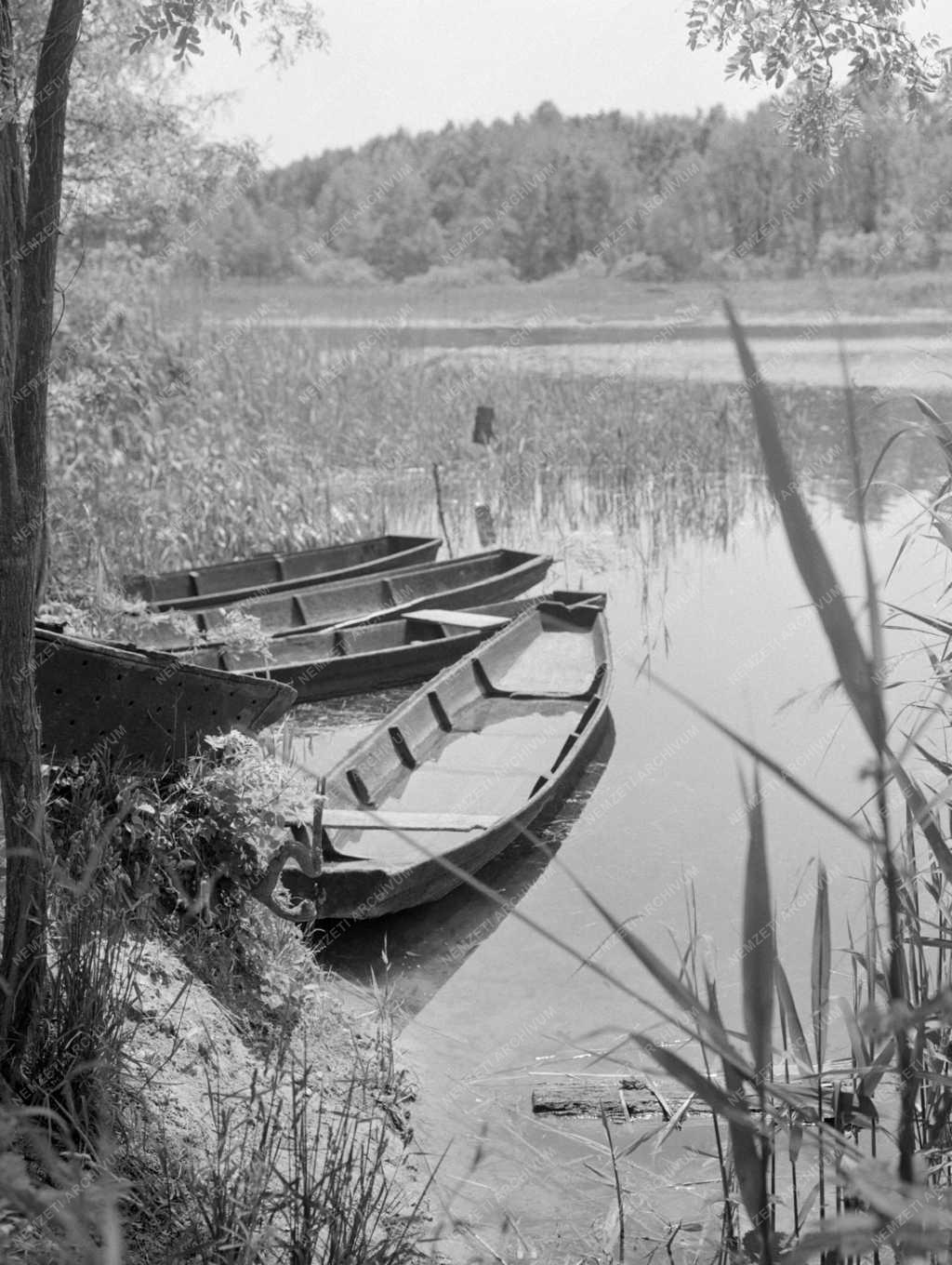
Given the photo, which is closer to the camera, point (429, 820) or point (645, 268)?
point (429, 820)

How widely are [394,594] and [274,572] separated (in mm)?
995

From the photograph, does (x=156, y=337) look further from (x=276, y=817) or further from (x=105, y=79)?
(x=276, y=817)

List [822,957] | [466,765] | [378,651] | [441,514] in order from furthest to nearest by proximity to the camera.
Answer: [441,514] → [378,651] → [466,765] → [822,957]

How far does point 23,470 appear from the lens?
3.20m

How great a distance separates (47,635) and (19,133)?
5.77 feet

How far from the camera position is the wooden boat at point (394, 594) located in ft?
31.1

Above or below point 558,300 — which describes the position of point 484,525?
below

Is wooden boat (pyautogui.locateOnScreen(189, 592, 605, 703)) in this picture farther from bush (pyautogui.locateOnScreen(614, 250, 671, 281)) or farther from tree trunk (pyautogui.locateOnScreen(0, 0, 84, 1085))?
bush (pyautogui.locateOnScreen(614, 250, 671, 281))

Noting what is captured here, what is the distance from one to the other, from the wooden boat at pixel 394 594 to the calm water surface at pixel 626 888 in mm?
842

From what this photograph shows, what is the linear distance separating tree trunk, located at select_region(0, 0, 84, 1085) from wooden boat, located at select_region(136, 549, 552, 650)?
5.51m

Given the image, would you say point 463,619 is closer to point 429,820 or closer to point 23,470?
point 429,820

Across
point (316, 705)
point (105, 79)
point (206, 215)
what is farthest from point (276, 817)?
point (206, 215)

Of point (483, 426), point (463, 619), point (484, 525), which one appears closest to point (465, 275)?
point (483, 426)

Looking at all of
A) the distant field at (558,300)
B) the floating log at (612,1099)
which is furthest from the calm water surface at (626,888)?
the distant field at (558,300)
